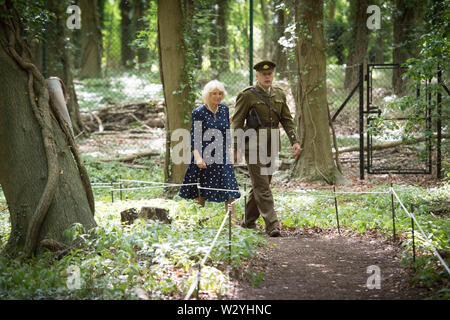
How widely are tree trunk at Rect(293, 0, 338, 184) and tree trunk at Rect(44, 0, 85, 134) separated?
6718mm

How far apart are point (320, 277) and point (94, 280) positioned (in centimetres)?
197

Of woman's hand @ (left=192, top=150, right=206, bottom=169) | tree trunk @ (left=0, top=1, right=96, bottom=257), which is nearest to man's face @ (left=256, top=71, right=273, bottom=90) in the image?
woman's hand @ (left=192, top=150, right=206, bottom=169)

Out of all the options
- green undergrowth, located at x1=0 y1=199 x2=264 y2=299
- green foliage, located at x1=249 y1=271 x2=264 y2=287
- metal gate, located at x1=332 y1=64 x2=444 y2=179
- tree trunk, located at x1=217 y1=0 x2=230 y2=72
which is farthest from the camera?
tree trunk, located at x1=217 y1=0 x2=230 y2=72

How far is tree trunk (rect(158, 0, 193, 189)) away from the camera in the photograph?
779 cm

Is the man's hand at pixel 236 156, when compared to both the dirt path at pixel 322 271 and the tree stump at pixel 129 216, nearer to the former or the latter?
the dirt path at pixel 322 271

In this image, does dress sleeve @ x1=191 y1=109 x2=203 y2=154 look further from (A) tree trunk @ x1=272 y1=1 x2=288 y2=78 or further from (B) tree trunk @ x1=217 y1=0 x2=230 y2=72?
(A) tree trunk @ x1=272 y1=1 x2=288 y2=78

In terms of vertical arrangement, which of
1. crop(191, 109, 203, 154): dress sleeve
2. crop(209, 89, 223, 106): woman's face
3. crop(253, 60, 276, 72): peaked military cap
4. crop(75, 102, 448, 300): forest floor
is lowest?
crop(75, 102, 448, 300): forest floor

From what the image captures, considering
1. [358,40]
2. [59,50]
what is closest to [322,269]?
[59,50]

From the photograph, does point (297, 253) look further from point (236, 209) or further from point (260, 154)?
point (236, 209)

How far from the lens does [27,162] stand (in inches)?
181

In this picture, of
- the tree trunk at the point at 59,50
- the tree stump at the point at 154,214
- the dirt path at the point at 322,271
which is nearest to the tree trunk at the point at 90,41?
the tree trunk at the point at 59,50

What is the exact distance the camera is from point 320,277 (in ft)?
14.5

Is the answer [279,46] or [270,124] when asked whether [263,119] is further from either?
[279,46]

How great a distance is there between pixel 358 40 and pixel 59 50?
9.96m
